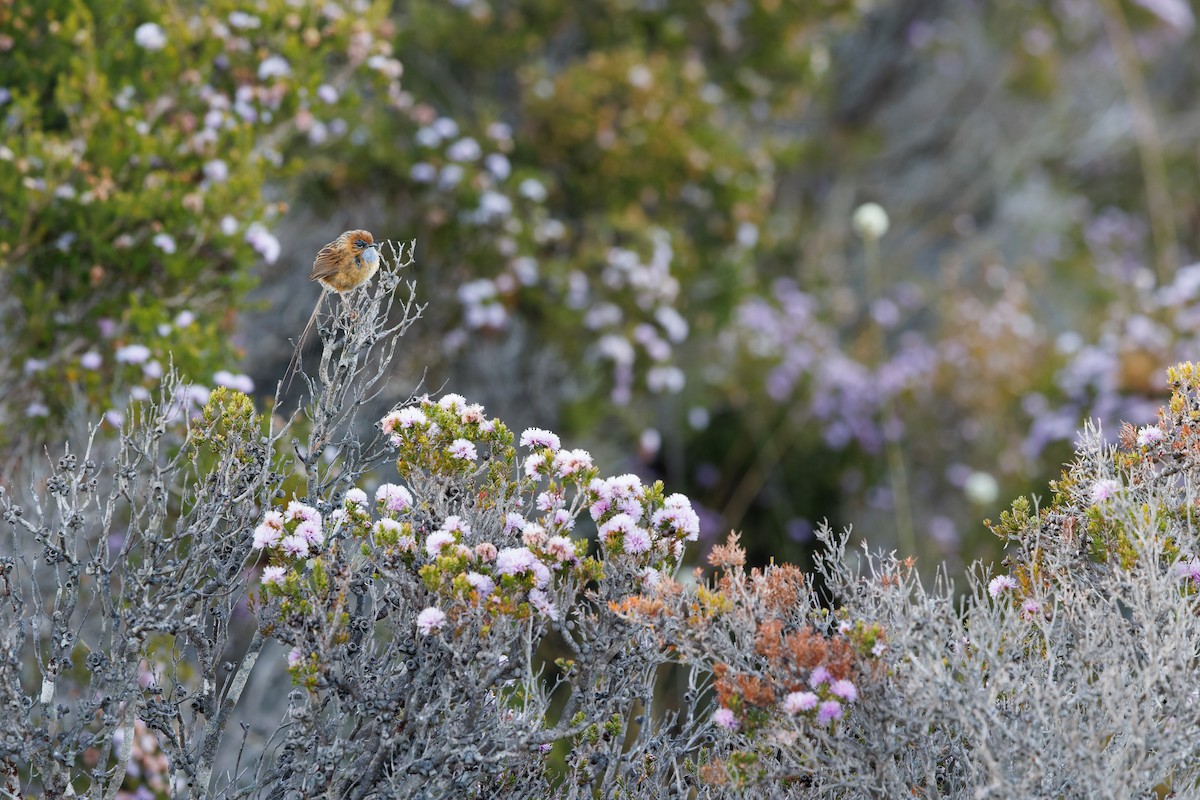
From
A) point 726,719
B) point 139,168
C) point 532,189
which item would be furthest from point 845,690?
point 532,189

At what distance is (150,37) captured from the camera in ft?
15.6

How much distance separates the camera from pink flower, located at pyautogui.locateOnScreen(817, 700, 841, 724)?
250 cm

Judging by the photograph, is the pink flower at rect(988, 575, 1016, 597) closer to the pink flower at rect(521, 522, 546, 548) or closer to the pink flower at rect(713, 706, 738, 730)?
the pink flower at rect(713, 706, 738, 730)

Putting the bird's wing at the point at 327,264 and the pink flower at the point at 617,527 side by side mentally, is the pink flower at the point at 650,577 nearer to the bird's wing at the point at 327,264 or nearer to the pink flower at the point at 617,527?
the pink flower at the point at 617,527

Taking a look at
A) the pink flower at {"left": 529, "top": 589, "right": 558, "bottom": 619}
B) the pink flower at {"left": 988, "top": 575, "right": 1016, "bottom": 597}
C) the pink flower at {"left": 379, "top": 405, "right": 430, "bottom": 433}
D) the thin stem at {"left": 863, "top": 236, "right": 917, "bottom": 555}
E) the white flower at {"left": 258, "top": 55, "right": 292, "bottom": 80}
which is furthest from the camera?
the thin stem at {"left": 863, "top": 236, "right": 917, "bottom": 555}

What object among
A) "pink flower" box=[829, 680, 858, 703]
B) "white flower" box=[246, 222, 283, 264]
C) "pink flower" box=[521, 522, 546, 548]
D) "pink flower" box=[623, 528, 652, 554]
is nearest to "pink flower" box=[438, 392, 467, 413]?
"pink flower" box=[521, 522, 546, 548]

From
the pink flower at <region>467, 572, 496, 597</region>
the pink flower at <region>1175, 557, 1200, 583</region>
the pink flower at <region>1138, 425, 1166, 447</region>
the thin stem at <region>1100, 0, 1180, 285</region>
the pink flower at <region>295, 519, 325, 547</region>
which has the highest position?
the thin stem at <region>1100, 0, 1180, 285</region>

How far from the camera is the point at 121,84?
192 inches

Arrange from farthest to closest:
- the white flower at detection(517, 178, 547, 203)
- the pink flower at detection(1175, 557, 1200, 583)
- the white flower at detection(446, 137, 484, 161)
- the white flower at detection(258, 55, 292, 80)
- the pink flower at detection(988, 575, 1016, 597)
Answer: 1. the white flower at detection(517, 178, 547, 203)
2. the white flower at detection(446, 137, 484, 161)
3. the white flower at detection(258, 55, 292, 80)
4. the pink flower at detection(988, 575, 1016, 597)
5. the pink flower at detection(1175, 557, 1200, 583)

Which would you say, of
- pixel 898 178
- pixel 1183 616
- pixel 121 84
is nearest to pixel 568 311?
pixel 121 84

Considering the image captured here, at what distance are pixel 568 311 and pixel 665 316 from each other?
1.80ft

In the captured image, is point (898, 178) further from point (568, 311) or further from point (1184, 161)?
point (568, 311)

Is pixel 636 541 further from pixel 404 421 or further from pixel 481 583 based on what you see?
pixel 404 421

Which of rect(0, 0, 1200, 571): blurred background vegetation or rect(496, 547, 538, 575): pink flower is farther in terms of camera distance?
rect(0, 0, 1200, 571): blurred background vegetation
